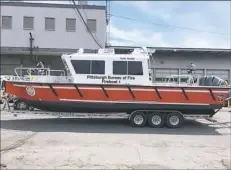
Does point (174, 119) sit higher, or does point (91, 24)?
point (91, 24)

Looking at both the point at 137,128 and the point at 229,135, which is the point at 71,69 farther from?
the point at 229,135

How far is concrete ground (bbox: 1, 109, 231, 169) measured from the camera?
28.5 ft

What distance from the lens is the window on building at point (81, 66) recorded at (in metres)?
15.4

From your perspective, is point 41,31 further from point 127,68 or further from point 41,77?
point 127,68

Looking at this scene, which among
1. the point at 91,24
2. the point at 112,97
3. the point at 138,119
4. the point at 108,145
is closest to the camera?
the point at 108,145

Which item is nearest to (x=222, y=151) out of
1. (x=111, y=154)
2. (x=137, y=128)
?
(x=111, y=154)

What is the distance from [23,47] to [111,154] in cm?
2392

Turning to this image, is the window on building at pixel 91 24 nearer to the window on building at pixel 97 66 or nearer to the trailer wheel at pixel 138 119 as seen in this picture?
the window on building at pixel 97 66

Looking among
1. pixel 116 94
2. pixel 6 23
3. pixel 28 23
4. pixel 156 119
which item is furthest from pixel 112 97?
pixel 6 23

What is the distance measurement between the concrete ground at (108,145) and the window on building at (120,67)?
217 centimetres

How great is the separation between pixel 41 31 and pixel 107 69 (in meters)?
18.2

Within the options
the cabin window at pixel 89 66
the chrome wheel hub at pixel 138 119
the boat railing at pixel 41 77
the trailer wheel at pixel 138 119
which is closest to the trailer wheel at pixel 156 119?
the trailer wheel at pixel 138 119

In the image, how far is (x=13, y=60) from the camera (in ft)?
106

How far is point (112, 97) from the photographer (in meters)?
15.1
